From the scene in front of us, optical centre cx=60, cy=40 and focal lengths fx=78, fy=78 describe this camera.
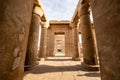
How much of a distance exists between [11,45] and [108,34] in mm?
1788

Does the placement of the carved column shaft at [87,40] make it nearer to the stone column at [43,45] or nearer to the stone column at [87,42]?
the stone column at [87,42]

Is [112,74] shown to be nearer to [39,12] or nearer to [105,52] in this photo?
[105,52]

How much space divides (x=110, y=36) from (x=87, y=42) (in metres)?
2.94

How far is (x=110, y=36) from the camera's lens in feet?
4.69

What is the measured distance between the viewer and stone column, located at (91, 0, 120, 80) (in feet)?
4.18

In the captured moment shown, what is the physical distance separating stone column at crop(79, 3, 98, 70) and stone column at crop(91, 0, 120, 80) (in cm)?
249

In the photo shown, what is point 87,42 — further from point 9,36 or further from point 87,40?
point 9,36

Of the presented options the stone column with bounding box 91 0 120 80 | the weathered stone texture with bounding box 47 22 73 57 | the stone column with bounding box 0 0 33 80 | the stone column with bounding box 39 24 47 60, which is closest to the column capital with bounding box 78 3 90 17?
the stone column with bounding box 91 0 120 80

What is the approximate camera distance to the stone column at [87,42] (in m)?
4.02

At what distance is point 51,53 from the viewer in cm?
1120

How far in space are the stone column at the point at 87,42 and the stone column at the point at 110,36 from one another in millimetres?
2492

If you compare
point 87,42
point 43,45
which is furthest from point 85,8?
point 43,45

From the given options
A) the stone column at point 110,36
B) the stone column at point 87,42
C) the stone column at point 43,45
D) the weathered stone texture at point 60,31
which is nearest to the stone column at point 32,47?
the stone column at point 87,42

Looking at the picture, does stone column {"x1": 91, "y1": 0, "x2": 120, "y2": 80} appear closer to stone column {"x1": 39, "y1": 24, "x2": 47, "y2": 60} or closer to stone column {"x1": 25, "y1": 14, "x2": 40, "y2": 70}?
stone column {"x1": 25, "y1": 14, "x2": 40, "y2": 70}
